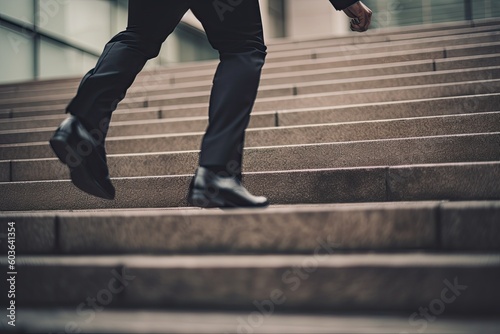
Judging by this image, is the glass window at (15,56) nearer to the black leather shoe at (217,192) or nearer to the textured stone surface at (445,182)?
the black leather shoe at (217,192)

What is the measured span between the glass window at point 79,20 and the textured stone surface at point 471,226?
927cm

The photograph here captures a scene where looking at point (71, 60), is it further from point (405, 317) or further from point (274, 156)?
point (405, 317)

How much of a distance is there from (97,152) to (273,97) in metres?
2.83

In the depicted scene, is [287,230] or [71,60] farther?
[71,60]

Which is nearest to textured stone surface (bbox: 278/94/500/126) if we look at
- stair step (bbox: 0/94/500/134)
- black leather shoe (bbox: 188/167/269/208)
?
stair step (bbox: 0/94/500/134)

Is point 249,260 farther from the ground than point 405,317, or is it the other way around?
point 249,260

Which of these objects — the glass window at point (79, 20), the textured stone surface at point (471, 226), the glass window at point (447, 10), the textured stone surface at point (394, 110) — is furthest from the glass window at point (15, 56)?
the glass window at point (447, 10)

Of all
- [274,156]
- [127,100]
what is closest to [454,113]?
[274,156]

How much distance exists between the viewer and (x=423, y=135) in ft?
11.1

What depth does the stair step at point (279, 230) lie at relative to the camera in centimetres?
198

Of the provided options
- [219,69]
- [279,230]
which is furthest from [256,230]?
[219,69]

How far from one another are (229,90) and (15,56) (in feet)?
26.7

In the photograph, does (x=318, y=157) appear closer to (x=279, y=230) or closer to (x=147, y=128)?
(x=279, y=230)

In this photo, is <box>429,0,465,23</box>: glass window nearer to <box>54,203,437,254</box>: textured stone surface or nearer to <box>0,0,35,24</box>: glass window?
<box>0,0,35,24</box>: glass window
